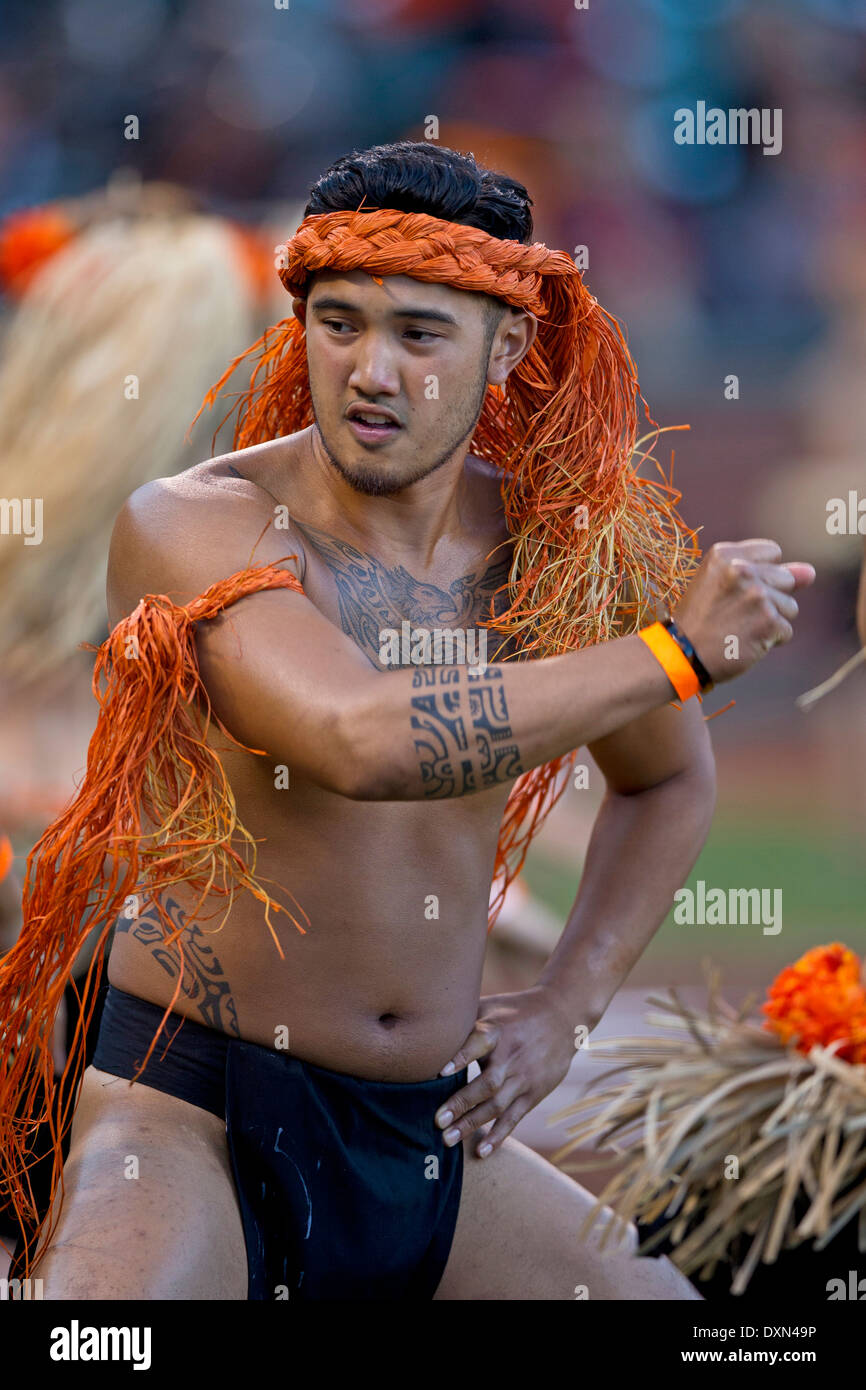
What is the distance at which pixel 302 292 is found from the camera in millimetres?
1788

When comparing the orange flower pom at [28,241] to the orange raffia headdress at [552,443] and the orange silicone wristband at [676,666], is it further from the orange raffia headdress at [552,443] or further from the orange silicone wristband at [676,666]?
the orange silicone wristband at [676,666]

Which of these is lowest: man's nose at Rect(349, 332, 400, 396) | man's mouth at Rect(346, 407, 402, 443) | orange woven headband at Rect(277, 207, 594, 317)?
man's mouth at Rect(346, 407, 402, 443)

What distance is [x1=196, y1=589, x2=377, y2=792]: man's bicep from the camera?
141 centimetres

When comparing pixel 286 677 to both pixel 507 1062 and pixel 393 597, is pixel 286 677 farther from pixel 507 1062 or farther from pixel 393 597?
pixel 507 1062

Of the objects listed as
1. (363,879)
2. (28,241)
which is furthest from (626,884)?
(28,241)

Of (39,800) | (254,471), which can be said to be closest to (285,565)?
(254,471)

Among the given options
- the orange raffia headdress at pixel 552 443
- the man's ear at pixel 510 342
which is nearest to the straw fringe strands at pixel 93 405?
the orange raffia headdress at pixel 552 443

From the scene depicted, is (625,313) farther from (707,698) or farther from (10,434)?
(10,434)

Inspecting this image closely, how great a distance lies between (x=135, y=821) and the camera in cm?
157

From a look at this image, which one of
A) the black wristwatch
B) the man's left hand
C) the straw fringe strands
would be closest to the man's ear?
the black wristwatch

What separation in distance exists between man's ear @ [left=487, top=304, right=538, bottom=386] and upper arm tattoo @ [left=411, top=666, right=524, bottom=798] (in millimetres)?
552

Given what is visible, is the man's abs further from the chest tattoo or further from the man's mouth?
the man's mouth

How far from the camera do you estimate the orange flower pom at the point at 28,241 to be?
3.31 m

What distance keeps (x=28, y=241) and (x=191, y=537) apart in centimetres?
213
